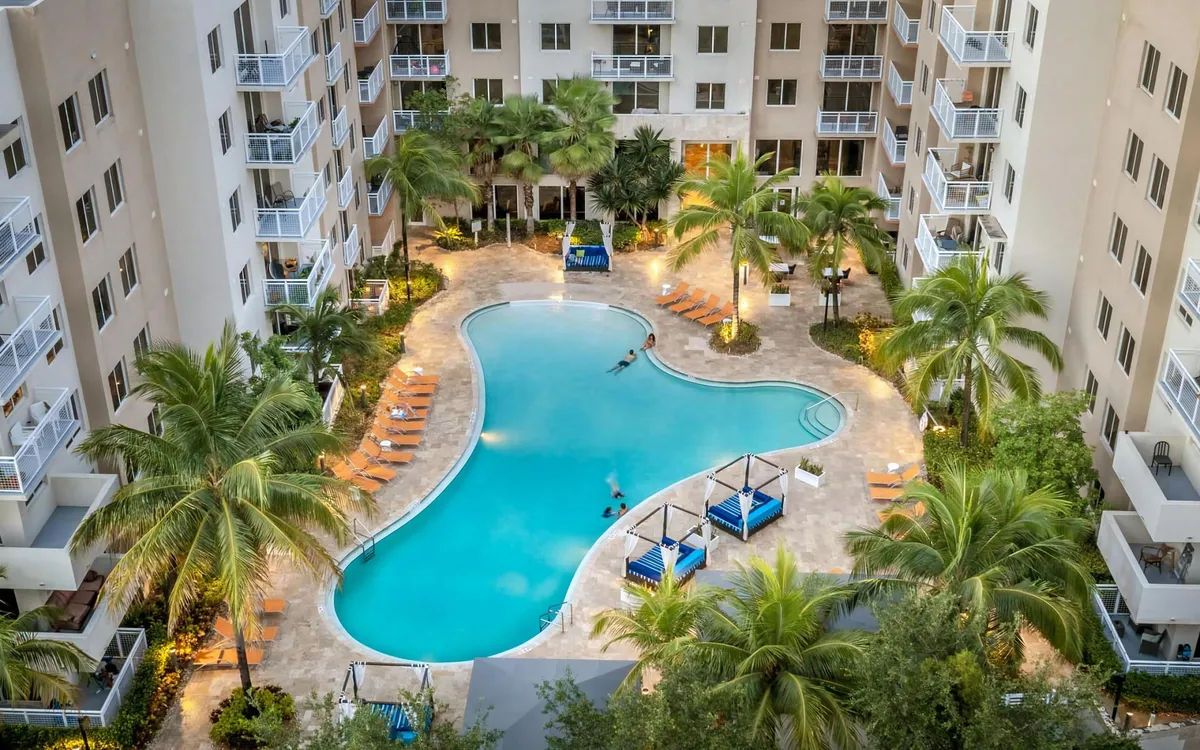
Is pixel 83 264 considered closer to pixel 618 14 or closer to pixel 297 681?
pixel 297 681

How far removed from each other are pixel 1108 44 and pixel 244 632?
83.6ft

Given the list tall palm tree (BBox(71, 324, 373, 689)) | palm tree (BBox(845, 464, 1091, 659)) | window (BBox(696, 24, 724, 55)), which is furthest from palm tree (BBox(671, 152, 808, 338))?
tall palm tree (BBox(71, 324, 373, 689))

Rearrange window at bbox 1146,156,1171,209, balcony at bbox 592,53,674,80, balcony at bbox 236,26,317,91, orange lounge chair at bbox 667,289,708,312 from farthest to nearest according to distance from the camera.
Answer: balcony at bbox 592,53,674,80, orange lounge chair at bbox 667,289,708,312, balcony at bbox 236,26,317,91, window at bbox 1146,156,1171,209

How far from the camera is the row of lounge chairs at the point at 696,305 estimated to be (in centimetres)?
4397

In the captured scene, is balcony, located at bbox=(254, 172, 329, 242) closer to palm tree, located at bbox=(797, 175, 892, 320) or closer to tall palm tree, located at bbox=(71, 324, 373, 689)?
tall palm tree, located at bbox=(71, 324, 373, 689)

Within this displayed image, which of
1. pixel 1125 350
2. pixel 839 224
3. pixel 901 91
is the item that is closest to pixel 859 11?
pixel 901 91

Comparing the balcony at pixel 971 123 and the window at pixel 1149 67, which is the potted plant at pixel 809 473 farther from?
the window at pixel 1149 67

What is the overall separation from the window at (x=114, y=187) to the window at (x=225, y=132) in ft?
12.9

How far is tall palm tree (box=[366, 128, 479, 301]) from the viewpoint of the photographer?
4356cm

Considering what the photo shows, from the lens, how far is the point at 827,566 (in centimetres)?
3108

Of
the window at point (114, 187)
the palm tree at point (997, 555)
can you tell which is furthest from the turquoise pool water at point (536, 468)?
the window at point (114, 187)

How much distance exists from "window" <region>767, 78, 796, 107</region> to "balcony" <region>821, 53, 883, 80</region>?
65.7 inches

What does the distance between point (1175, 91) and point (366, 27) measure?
2914 centimetres

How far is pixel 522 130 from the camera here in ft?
157
